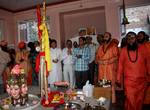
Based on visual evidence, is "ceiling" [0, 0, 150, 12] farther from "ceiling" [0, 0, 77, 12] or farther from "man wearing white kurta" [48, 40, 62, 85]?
"man wearing white kurta" [48, 40, 62, 85]

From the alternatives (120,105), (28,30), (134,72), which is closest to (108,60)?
(134,72)

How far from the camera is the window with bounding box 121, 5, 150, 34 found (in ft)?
19.2

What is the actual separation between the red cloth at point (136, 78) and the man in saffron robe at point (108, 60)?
0.54 m

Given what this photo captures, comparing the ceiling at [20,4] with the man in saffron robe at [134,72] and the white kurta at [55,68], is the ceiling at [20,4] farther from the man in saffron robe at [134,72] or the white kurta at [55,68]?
the man in saffron robe at [134,72]

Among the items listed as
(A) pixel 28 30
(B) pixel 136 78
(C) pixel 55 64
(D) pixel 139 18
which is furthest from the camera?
(A) pixel 28 30

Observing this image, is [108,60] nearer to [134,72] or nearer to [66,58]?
[134,72]

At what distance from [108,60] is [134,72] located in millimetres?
751

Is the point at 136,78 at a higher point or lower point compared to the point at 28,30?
lower

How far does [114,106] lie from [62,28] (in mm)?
3489

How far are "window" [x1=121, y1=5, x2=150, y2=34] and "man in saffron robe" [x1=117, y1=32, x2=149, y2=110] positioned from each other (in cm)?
243

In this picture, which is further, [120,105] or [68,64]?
[68,64]

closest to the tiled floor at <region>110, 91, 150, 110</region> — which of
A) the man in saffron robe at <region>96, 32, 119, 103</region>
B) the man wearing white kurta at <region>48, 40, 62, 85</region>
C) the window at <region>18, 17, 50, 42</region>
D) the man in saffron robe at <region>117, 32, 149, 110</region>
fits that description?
A: the man in saffron robe at <region>96, 32, 119, 103</region>

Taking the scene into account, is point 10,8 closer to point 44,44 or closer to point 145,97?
point 145,97

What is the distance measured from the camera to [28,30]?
7523mm
